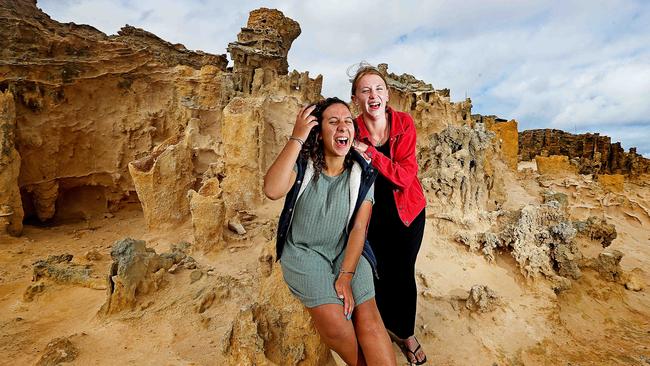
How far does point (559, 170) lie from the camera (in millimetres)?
9938

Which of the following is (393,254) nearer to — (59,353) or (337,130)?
(337,130)

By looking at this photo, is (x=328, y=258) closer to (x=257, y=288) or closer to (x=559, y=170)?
(x=257, y=288)

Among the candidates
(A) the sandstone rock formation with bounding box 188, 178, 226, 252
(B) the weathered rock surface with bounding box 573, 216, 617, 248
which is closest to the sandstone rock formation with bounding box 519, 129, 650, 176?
(B) the weathered rock surface with bounding box 573, 216, 617, 248

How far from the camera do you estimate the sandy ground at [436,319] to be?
9.47 ft

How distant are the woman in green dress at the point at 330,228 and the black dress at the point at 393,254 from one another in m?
0.40

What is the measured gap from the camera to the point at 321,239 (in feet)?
5.61

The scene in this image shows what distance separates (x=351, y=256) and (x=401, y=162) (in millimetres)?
694

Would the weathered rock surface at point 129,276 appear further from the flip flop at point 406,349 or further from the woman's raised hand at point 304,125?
the woman's raised hand at point 304,125

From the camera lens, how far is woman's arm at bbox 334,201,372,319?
158cm

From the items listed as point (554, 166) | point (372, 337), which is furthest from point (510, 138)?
point (372, 337)

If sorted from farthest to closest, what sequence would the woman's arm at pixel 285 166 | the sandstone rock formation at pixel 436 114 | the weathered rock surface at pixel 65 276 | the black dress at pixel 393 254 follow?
the sandstone rock formation at pixel 436 114, the weathered rock surface at pixel 65 276, the black dress at pixel 393 254, the woman's arm at pixel 285 166

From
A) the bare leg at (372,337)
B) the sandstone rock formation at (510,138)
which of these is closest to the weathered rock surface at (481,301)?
the bare leg at (372,337)

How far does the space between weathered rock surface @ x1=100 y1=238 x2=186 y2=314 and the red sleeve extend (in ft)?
9.31

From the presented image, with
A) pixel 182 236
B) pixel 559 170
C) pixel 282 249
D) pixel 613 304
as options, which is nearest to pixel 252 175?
pixel 182 236
